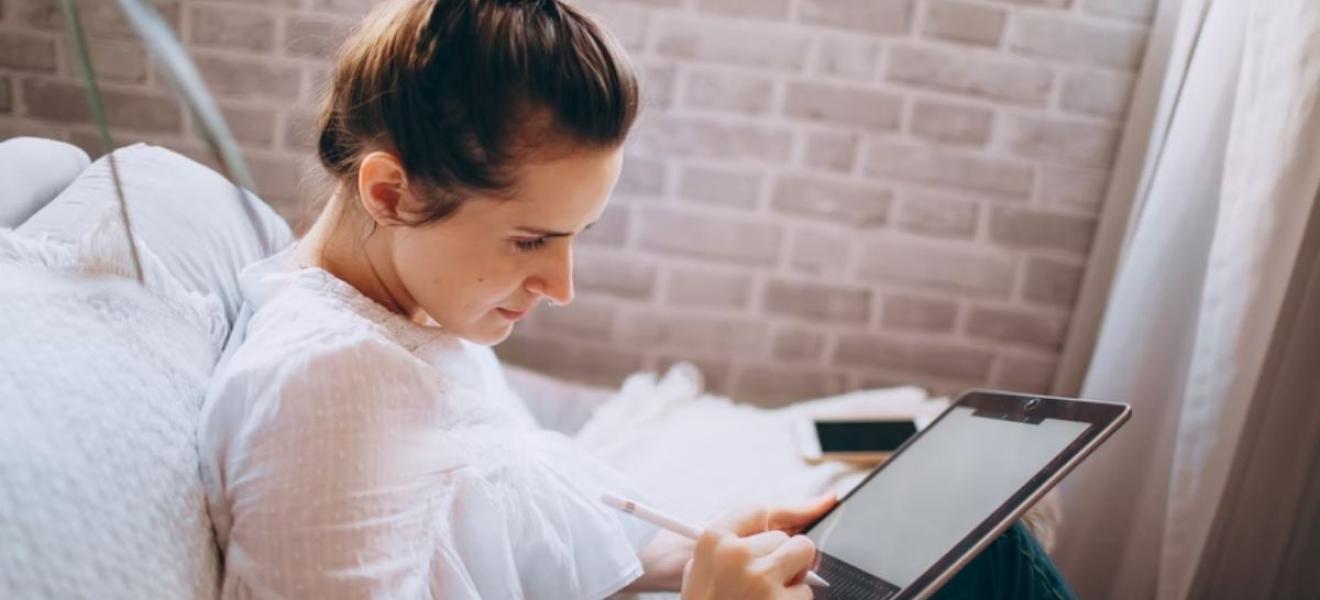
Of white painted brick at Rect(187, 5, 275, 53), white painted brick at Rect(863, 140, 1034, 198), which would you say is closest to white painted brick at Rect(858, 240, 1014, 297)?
white painted brick at Rect(863, 140, 1034, 198)

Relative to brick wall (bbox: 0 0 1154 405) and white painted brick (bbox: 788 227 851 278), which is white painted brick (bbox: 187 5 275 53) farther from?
white painted brick (bbox: 788 227 851 278)

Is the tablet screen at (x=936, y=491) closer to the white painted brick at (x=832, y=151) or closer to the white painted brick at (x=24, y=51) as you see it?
the white painted brick at (x=832, y=151)

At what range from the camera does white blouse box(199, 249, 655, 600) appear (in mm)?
632

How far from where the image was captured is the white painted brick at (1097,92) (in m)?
1.54

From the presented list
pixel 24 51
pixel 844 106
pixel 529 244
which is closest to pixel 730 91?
pixel 844 106

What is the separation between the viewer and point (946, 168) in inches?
62.6

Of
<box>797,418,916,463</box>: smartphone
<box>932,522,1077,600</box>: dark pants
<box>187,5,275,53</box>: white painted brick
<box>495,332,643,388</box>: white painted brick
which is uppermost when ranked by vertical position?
<box>187,5,275,53</box>: white painted brick

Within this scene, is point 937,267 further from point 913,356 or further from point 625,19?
point 625,19

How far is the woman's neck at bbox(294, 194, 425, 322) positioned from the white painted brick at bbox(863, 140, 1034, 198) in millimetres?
979

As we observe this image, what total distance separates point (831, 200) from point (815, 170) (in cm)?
6

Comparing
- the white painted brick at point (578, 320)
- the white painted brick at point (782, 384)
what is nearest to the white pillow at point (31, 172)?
the white painted brick at point (578, 320)

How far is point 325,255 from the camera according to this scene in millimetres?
819

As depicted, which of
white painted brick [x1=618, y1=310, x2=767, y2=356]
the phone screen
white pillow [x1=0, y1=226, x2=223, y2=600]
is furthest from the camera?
white painted brick [x1=618, y1=310, x2=767, y2=356]

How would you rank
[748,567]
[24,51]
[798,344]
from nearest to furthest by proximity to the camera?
[748,567]
[24,51]
[798,344]
